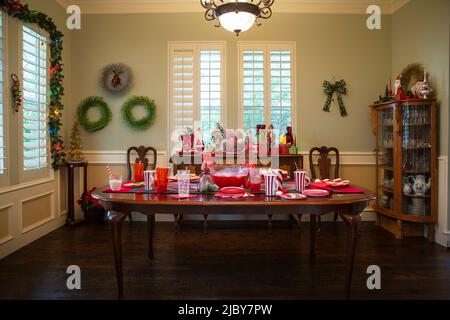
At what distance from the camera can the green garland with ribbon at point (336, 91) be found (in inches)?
180

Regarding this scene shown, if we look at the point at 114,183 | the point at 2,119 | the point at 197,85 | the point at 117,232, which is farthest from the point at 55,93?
the point at 117,232

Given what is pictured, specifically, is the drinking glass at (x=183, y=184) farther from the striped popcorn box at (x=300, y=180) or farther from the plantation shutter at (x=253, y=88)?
the plantation shutter at (x=253, y=88)

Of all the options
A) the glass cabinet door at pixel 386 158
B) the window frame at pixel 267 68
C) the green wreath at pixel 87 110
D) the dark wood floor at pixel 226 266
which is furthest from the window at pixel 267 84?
the green wreath at pixel 87 110

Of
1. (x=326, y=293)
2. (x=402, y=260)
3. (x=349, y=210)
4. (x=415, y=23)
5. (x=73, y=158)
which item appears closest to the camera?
(x=349, y=210)

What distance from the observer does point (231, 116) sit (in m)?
4.62

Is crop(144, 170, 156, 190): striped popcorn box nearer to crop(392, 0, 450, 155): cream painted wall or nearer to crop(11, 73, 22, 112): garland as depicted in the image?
crop(11, 73, 22, 112): garland

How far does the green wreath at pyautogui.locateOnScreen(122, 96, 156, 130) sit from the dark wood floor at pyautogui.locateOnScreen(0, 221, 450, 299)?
64.1 inches

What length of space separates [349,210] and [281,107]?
2861 millimetres

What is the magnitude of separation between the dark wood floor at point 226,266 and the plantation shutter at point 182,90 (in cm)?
167

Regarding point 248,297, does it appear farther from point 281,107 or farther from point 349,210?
point 281,107
